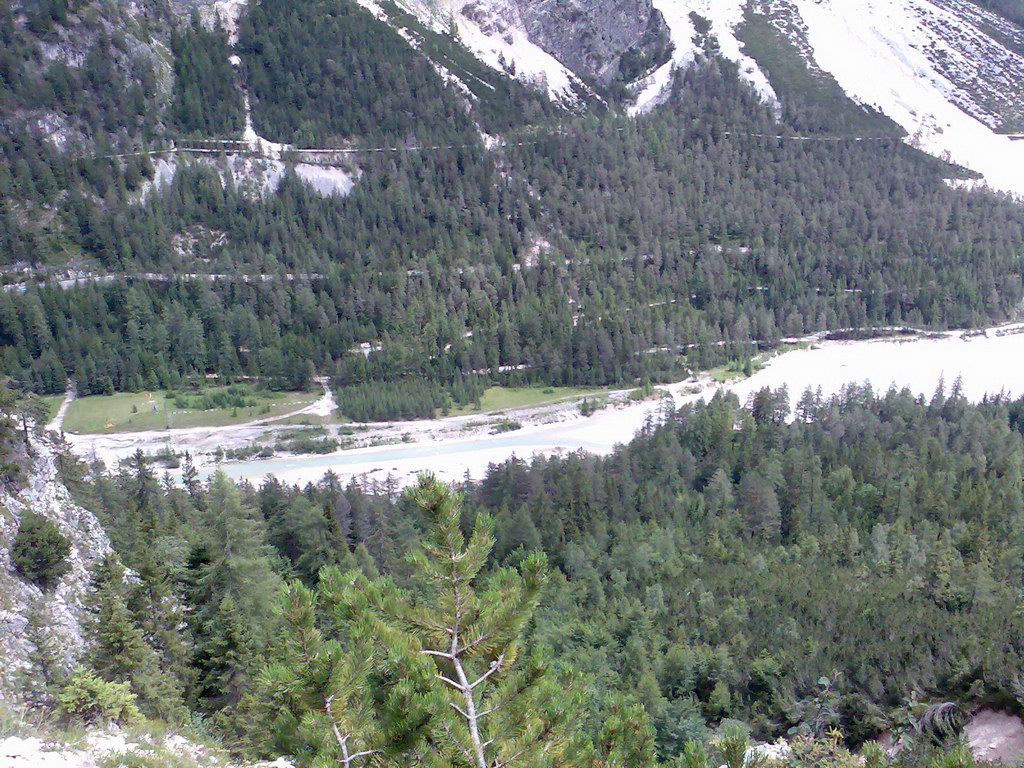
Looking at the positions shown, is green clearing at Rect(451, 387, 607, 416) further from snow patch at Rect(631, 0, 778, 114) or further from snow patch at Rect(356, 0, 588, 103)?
snow patch at Rect(631, 0, 778, 114)

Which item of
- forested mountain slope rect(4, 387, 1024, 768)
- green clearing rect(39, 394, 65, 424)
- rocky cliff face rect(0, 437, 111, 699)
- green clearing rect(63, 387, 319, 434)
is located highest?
green clearing rect(39, 394, 65, 424)

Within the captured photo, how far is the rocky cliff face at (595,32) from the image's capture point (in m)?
150

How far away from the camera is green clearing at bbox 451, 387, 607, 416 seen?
68688mm

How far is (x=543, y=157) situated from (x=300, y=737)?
365ft

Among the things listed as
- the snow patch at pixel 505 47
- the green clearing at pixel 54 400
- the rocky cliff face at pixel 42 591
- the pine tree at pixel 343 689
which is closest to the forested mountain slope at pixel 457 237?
the green clearing at pixel 54 400

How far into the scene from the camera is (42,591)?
65.8 feet

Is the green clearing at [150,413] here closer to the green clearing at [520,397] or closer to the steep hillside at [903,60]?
the green clearing at [520,397]

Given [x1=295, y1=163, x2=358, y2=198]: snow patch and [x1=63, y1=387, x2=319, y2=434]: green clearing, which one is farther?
[x1=295, y1=163, x2=358, y2=198]: snow patch

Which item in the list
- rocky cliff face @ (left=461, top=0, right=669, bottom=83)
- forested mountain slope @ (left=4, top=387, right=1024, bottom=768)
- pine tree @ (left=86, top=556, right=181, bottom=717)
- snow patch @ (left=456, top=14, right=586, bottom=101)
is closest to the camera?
forested mountain slope @ (left=4, top=387, right=1024, bottom=768)

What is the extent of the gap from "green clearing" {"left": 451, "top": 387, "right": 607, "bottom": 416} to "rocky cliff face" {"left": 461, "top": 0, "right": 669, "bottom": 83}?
320 feet

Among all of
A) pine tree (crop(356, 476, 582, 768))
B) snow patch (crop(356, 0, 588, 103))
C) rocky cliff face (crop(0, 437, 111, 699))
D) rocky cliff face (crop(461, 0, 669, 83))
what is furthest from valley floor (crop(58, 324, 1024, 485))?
rocky cliff face (crop(461, 0, 669, 83))

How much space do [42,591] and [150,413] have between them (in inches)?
1900

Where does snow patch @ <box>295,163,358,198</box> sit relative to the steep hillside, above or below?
below

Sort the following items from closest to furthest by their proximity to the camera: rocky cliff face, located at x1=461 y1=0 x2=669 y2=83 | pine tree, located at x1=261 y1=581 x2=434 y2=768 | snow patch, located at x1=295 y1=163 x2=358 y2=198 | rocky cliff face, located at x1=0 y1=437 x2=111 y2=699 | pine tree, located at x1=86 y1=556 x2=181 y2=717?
pine tree, located at x1=261 y1=581 x2=434 y2=768 → pine tree, located at x1=86 y1=556 x2=181 y2=717 → rocky cliff face, located at x1=0 y1=437 x2=111 y2=699 → snow patch, located at x1=295 y1=163 x2=358 y2=198 → rocky cliff face, located at x1=461 y1=0 x2=669 y2=83
